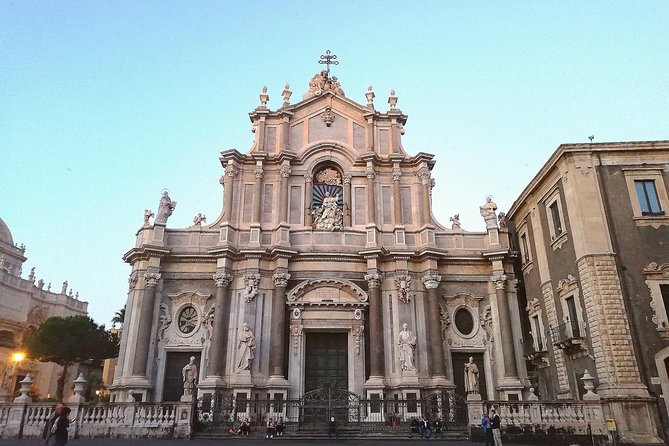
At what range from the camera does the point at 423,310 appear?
22000 millimetres

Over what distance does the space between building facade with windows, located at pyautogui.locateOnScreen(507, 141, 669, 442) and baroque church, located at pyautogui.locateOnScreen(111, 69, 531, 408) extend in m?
2.87

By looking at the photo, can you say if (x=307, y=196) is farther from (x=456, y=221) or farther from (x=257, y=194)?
(x=456, y=221)

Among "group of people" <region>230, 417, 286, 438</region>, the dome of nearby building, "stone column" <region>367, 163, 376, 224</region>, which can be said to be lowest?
"group of people" <region>230, 417, 286, 438</region>

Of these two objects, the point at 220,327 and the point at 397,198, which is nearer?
the point at 220,327

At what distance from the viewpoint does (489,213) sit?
2356 cm

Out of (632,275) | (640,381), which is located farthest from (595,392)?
(632,275)

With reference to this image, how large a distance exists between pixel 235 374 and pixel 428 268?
9295mm

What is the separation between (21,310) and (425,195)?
35643 millimetres

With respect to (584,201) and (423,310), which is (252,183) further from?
(584,201)

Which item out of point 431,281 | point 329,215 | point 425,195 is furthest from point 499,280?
point 329,215

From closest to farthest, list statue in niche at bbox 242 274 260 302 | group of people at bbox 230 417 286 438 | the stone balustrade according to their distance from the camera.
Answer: the stone balustrade → group of people at bbox 230 417 286 438 → statue in niche at bbox 242 274 260 302

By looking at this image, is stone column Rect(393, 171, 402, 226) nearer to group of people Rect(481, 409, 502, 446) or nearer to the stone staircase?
the stone staircase

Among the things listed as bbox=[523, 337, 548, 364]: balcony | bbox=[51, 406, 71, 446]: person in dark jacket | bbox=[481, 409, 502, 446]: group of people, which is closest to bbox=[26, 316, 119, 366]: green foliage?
bbox=[51, 406, 71, 446]: person in dark jacket

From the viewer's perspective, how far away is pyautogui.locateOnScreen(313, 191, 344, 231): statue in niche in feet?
76.9
